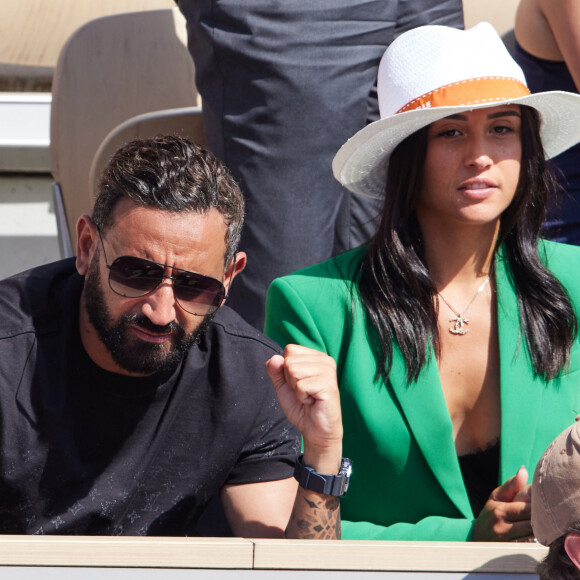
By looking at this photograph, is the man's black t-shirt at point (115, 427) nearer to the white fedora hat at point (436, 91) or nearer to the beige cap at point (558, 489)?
the white fedora hat at point (436, 91)

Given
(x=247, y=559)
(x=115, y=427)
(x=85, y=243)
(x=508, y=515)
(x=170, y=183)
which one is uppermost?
(x=170, y=183)

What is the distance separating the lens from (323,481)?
1.88 metres

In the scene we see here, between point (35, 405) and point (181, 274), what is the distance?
0.34 metres

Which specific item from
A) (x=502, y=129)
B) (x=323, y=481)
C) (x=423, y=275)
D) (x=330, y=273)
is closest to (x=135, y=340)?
(x=323, y=481)

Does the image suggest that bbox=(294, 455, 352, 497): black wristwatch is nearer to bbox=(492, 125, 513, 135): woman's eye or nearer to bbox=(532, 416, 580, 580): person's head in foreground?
bbox=(532, 416, 580, 580): person's head in foreground

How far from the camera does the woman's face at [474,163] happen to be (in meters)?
2.18

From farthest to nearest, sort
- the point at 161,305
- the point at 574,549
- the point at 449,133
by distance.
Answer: the point at 449,133
the point at 161,305
the point at 574,549

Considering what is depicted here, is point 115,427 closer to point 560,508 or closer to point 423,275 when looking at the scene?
Answer: point 423,275

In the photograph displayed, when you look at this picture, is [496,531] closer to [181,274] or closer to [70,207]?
[181,274]

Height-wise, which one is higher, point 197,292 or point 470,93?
point 470,93

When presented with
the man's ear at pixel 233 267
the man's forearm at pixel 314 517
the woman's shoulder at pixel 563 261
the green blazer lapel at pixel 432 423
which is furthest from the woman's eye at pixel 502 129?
the man's forearm at pixel 314 517

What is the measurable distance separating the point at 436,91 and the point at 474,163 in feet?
0.55

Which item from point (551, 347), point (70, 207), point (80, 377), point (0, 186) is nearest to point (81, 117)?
point (70, 207)

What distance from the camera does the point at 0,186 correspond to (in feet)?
11.0
